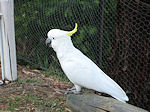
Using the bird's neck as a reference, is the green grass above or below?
below

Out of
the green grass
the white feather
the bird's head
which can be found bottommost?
the green grass

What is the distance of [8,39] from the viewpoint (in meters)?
2.91

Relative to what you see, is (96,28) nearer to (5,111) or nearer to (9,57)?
(9,57)

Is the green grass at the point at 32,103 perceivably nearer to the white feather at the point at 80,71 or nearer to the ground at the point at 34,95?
the ground at the point at 34,95

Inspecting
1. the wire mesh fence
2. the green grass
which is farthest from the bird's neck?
the wire mesh fence

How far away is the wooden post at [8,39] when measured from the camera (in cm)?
287

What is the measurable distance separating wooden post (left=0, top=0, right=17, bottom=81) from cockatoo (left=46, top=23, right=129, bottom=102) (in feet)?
2.90

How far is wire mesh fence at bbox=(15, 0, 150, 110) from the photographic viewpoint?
2900mm

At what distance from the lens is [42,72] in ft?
12.3

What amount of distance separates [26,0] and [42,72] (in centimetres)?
129

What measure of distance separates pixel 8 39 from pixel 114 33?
1.46m

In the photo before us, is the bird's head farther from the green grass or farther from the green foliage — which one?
the green foliage

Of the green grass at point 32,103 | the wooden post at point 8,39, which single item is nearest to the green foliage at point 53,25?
the wooden post at point 8,39

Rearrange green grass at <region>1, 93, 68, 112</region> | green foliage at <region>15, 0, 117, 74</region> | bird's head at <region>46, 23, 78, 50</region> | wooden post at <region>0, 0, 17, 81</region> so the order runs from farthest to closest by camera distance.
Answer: green foliage at <region>15, 0, 117, 74</region>
wooden post at <region>0, 0, 17, 81</region>
green grass at <region>1, 93, 68, 112</region>
bird's head at <region>46, 23, 78, 50</region>
